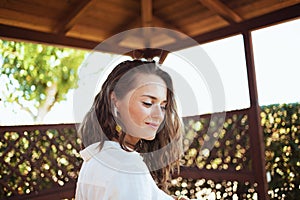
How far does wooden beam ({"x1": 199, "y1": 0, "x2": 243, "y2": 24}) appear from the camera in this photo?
3.26m

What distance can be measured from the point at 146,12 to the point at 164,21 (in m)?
0.45

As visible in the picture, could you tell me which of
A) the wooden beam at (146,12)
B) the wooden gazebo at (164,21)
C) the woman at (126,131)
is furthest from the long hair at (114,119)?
the wooden beam at (146,12)

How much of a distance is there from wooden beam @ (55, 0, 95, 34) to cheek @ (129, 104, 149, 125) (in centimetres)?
291

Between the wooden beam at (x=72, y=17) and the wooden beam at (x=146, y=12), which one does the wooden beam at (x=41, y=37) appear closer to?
the wooden beam at (x=72, y=17)

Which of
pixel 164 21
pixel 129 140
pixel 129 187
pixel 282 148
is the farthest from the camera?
pixel 164 21

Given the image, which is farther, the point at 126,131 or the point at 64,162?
the point at 64,162

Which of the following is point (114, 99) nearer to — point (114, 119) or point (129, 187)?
point (114, 119)

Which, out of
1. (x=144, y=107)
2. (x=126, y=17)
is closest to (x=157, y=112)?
(x=144, y=107)

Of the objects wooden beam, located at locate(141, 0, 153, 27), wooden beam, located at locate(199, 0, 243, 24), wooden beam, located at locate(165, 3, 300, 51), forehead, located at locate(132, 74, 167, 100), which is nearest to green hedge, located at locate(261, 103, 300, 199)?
wooden beam, located at locate(165, 3, 300, 51)

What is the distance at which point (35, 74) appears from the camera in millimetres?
7559

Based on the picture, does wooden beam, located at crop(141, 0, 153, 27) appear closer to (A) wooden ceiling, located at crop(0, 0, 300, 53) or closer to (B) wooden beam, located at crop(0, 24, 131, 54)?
(A) wooden ceiling, located at crop(0, 0, 300, 53)

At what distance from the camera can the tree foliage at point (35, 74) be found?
23.5 feet

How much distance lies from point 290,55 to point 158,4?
188 cm

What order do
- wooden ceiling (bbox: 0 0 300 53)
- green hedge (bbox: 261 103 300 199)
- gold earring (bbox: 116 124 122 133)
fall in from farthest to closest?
green hedge (bbox: 261 103 300 199), wooden ceiling (bbox: 0 0 300 53), gold earring (bbox: 116 124 122 133)
